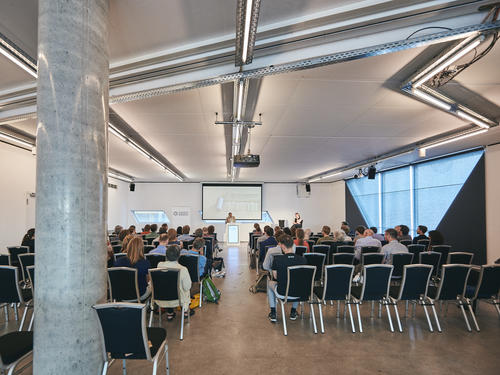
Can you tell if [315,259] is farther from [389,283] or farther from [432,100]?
[432,100]

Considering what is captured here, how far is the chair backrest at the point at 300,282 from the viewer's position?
423cm

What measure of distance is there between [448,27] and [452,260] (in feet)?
14.9

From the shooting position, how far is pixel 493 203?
8359 millimetres

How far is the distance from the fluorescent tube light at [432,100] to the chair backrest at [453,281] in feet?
8.61

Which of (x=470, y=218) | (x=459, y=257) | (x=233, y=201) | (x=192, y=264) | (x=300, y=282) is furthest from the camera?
(x=233, y=201)

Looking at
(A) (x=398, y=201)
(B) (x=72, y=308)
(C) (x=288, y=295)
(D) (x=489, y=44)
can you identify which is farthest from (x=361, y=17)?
(A) (x=398, y=201)

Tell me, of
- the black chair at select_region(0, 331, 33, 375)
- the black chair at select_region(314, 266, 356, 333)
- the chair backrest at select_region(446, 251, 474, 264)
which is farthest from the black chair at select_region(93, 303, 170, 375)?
the chair backrest at select_region(446, 251, 474, 264)

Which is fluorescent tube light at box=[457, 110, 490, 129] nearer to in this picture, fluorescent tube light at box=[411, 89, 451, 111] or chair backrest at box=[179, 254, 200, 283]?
fluorescent tube light at box=[411, 89, 451, 111]

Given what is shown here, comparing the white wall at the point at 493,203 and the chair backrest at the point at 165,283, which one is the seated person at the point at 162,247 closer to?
the chair backrest at the point at 165,283

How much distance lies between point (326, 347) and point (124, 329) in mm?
2479

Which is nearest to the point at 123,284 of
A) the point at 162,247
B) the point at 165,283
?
the point at 165,283

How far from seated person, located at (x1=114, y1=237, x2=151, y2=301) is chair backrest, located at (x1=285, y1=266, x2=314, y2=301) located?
201 cm

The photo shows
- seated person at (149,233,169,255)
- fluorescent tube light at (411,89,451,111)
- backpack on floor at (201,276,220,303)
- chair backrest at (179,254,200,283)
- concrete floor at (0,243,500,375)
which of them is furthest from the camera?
seated person at (149,233,169,255)

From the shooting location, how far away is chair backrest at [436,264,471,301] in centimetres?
438
